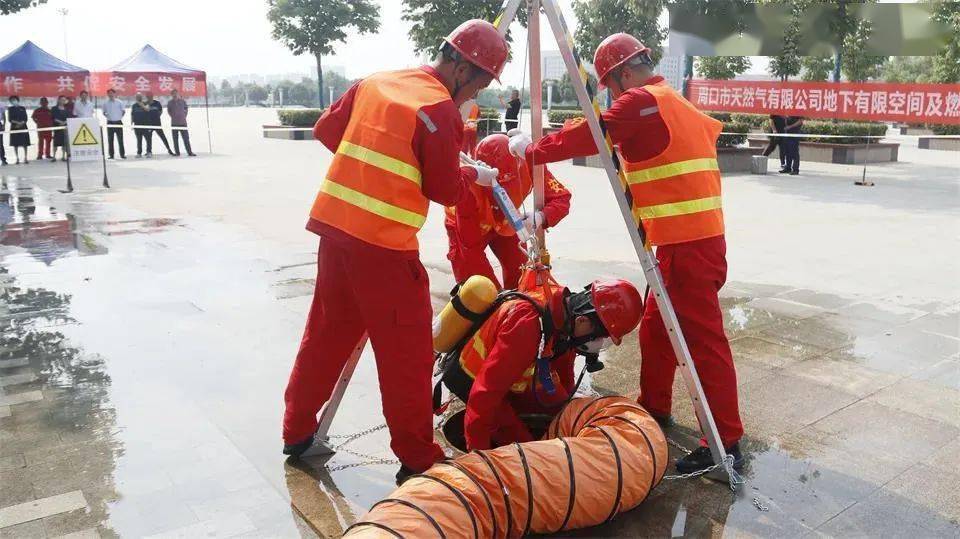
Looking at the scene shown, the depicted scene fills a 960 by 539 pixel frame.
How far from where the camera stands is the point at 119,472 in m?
3.62

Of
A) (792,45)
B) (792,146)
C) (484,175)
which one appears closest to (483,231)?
(484,175)

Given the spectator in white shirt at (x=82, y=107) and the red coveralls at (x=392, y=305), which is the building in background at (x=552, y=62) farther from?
the spectator in white shirt at (x=82, y=107)

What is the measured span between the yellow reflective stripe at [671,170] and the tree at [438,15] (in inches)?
797

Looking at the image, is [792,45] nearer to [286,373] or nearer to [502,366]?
[286,373]

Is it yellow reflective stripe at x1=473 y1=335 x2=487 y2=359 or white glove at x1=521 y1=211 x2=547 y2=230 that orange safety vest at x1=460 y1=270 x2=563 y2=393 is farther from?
white glove at x1=521 y1=211 x2=547 y2=230

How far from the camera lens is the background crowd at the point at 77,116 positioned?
19.8 metres

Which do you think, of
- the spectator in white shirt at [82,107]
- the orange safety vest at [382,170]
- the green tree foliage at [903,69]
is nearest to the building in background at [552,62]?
the orange safety vest at [382,170]

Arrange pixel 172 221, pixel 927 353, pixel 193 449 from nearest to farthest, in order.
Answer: pixel 193 449 < pixel 927 353 < pixel 172 221

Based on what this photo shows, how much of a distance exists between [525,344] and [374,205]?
0.89m

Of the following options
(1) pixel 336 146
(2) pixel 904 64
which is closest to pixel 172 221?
(1) pixel 336 146

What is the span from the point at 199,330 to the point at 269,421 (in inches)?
71.5

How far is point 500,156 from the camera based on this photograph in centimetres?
498

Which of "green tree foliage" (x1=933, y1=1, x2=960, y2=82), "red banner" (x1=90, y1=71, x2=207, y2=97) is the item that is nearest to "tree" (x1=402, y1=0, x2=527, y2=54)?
"red banner" (x1=90, y1=71, x2=207, y2=97)

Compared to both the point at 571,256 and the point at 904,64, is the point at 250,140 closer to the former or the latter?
the point at 571,256
